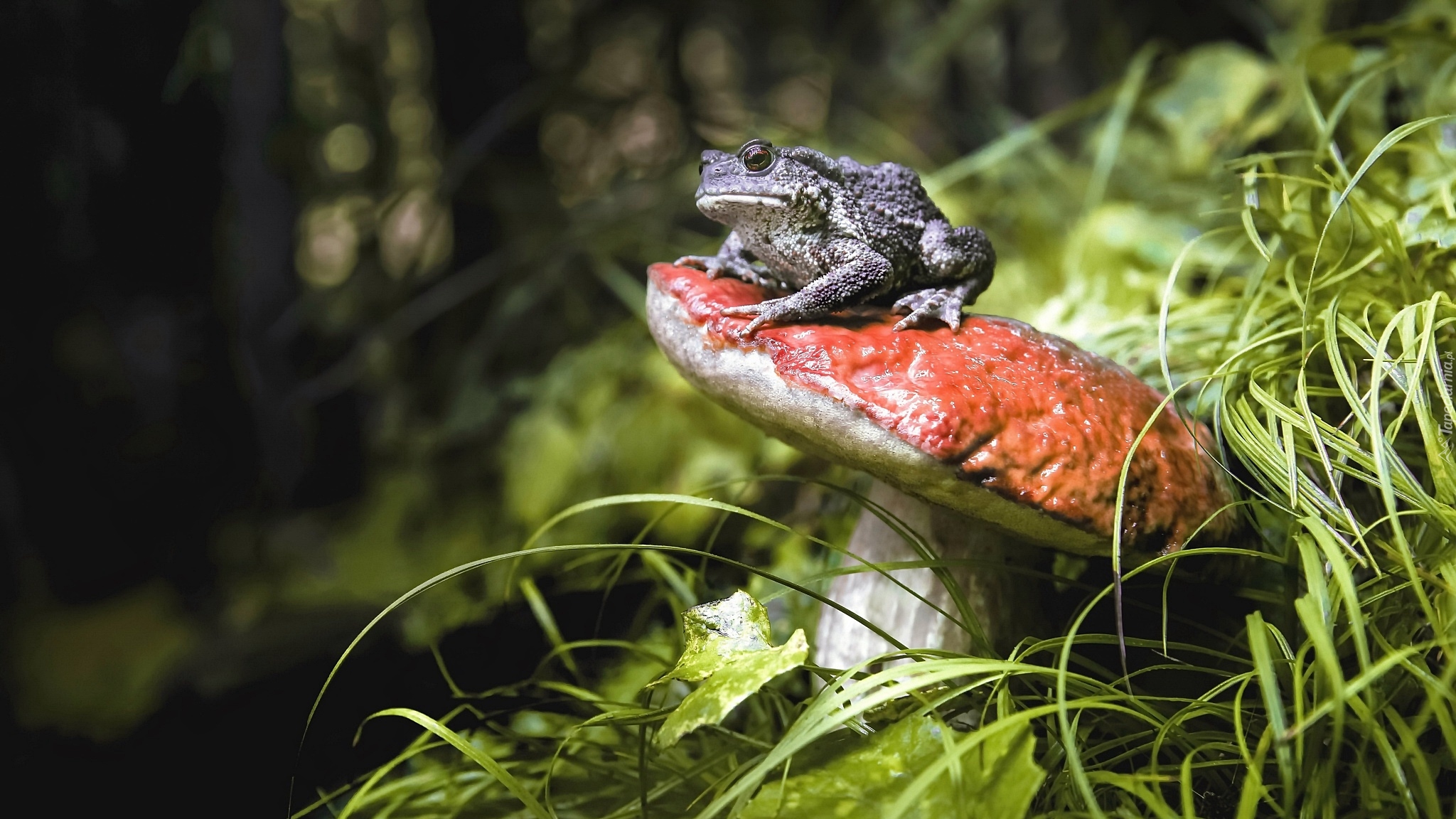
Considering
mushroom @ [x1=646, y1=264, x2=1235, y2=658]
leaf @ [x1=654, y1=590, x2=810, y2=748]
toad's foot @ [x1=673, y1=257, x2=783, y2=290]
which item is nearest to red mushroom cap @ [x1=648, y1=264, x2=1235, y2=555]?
mushroom @ [x1=646, y1=264, x2=1235, y2=658]

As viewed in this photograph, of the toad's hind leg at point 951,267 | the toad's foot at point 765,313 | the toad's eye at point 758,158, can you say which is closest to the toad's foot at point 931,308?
the toad's hind leg at point 951,267

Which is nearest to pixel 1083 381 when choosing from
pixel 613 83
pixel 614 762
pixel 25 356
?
pixel 614 762

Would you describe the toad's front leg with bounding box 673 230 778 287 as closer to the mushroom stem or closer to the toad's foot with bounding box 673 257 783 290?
the toad's foot with bounding box 673 257 783 290

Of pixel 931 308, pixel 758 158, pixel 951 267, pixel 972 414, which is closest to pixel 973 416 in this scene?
pixel 972 414

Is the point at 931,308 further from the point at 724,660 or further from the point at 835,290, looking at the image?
the point at 724,660

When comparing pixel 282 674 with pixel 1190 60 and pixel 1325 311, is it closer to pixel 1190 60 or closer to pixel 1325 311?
pixel 1325 311

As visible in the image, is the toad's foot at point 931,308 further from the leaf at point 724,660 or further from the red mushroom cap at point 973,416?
the leaf at point 724,660
